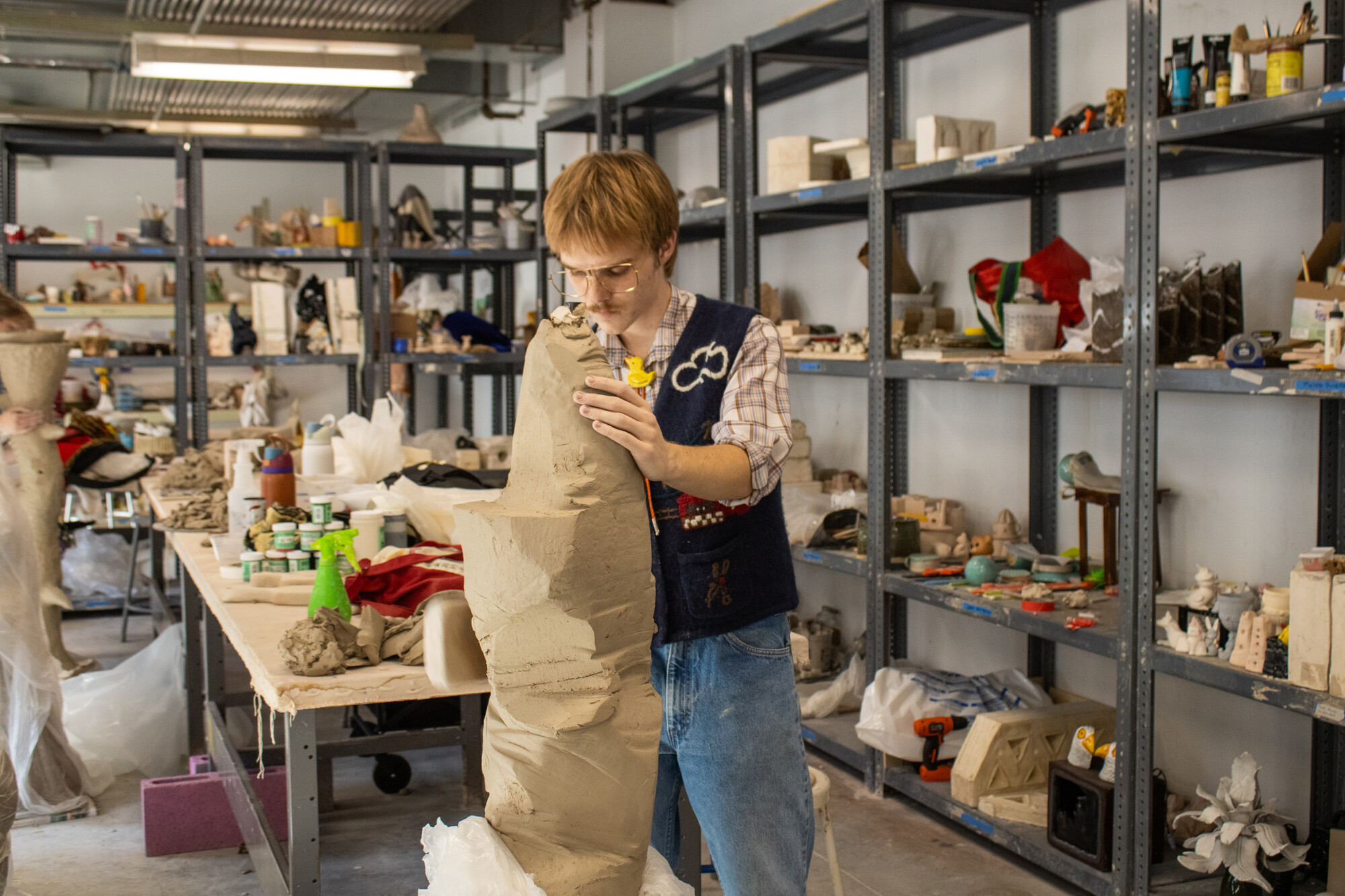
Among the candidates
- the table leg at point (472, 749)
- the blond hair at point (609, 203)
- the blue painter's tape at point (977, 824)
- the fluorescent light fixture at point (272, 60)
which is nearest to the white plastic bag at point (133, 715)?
the table leg at point (472, 749)

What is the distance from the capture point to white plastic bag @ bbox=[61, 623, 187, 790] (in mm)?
3992

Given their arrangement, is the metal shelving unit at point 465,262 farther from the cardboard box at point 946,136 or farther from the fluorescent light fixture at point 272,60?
the cardboard box at point 946,136

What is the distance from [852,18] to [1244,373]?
1.89 metres

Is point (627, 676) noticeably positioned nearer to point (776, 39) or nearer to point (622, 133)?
point (776, 39)

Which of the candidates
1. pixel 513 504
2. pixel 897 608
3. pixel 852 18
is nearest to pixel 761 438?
pixel 513 504

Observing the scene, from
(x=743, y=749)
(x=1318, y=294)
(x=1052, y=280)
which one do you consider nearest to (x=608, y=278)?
(x=743, y=749)

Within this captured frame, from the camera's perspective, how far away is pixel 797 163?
13.7ft

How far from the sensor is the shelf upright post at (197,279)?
242 inches

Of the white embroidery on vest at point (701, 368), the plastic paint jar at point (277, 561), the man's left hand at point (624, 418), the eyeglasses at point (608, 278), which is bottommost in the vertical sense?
the plastic paint jar at point (277, 561)

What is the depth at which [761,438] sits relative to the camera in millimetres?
1626

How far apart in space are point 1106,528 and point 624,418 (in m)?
2.43

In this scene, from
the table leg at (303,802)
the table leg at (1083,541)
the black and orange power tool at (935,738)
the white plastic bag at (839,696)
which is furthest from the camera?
the white plastic bag at (839,696)

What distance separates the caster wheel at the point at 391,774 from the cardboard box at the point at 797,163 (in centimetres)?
233

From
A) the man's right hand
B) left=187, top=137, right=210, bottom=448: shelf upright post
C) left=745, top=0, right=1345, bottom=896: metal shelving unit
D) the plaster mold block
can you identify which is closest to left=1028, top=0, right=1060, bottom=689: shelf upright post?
left=745, top=0, right=1345, bottom=896: metal shelving unit
